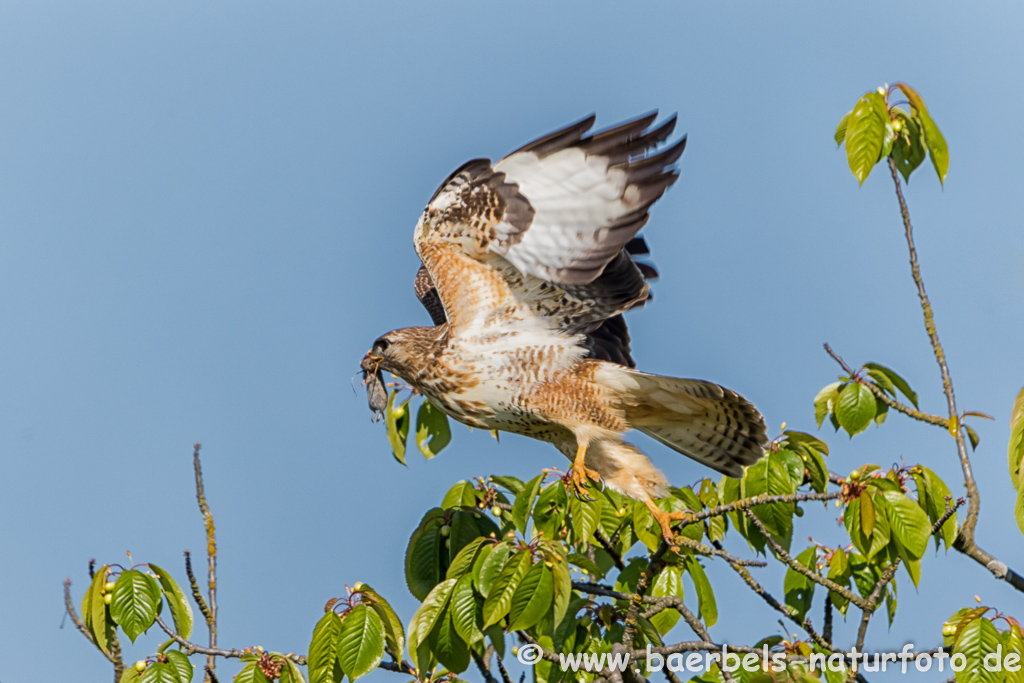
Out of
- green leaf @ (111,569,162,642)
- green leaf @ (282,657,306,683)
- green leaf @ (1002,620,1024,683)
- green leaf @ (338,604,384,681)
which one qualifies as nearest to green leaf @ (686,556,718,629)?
green leaf @ (1002,620,1024,683)

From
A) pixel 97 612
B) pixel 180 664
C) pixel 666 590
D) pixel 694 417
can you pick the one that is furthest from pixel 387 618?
pixel 694 417

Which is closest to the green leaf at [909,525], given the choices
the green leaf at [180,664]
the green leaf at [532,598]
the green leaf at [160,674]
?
the green leaf at [532,598]

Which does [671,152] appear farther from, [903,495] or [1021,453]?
[1021,453]

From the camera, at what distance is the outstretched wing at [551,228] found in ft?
14.5

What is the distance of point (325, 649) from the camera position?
324cm

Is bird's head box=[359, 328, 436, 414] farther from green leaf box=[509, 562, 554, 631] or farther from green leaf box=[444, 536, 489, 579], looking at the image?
green leaf box=[509, 562, 554, 631]

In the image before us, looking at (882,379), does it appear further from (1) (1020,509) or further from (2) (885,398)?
(1) (1020,509)

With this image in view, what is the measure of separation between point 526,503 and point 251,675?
109cm

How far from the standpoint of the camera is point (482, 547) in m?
3.37

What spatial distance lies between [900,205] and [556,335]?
1.73 meters

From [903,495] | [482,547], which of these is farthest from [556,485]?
[903,495]

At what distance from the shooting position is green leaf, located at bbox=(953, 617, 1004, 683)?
287 cm

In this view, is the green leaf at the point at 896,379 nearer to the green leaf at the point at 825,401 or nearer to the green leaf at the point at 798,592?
the green leaf at the point at 825,401

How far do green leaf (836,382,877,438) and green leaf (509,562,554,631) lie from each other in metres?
2.10
